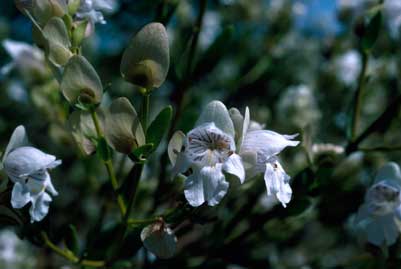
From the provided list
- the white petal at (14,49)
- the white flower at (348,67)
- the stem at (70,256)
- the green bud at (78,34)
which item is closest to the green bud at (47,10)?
the green bud at (78,34)

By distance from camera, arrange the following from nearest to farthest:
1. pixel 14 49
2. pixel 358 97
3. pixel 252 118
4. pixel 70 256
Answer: pixel 70 256 < pixel 358 97 < pixel 14 49 < pixel 252 118

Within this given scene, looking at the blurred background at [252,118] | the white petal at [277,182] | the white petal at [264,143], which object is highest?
the white petal at [264,143]

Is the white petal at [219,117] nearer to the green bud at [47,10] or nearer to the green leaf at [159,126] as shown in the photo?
the green leaf at [159,126]

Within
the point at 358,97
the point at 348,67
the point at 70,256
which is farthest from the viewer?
the point at 348,67

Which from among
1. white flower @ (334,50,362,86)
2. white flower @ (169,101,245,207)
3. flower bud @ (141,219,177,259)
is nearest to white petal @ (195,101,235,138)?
white flower @ (169,101,245,207)

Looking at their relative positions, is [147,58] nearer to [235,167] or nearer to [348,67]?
[235,167]

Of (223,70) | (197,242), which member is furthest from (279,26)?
(197,242)

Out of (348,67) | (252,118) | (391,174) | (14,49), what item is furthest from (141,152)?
(348,67)
